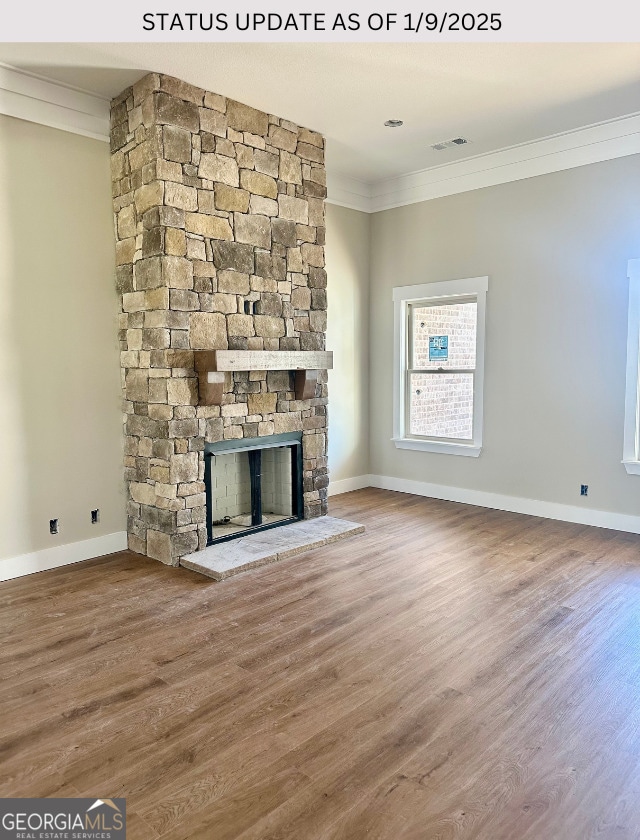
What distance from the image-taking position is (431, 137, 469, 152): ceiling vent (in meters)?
5.08

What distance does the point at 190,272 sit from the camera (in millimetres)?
4047

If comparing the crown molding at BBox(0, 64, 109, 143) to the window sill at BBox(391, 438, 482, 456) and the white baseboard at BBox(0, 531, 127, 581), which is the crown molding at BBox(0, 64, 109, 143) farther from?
the window sill at BBox(391, 438, 482, 456)

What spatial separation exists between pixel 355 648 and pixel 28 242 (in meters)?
3.26

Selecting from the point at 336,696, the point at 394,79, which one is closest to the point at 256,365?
the point at 394,79

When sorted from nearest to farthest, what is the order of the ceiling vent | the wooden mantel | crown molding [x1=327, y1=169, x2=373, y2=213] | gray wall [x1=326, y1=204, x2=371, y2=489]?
1. the wooden mantel
2. the ceiling vent
3. crown molding [x1=327, y1=169, x2=373, y2=213]
4. gray wall [x1=326, y1=204, x2=371, y2=489]

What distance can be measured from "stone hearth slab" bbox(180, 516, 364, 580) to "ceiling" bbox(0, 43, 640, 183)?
3.15 meters

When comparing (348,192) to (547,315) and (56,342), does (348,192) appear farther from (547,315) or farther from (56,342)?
(56,342)

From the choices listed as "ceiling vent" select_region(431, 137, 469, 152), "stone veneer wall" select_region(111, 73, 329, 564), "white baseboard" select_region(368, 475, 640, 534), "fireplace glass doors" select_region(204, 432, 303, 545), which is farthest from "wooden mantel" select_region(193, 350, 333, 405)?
"ceiling vent" select_region(431, 137, 469, 152)

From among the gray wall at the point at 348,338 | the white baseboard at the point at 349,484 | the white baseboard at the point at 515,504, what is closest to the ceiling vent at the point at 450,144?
the gray wall at the point at 348,338

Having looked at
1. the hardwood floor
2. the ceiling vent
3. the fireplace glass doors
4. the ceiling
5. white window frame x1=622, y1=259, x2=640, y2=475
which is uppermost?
the ceiling vent

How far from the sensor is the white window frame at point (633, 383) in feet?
15.2

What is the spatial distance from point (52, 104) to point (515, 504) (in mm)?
4806

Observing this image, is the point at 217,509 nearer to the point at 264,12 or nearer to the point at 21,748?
the point at 21,748

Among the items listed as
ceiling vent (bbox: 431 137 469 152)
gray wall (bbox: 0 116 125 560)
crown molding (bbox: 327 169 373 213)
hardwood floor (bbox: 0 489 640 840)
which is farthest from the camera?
crown molding (bbox: 327 169 373 213)
